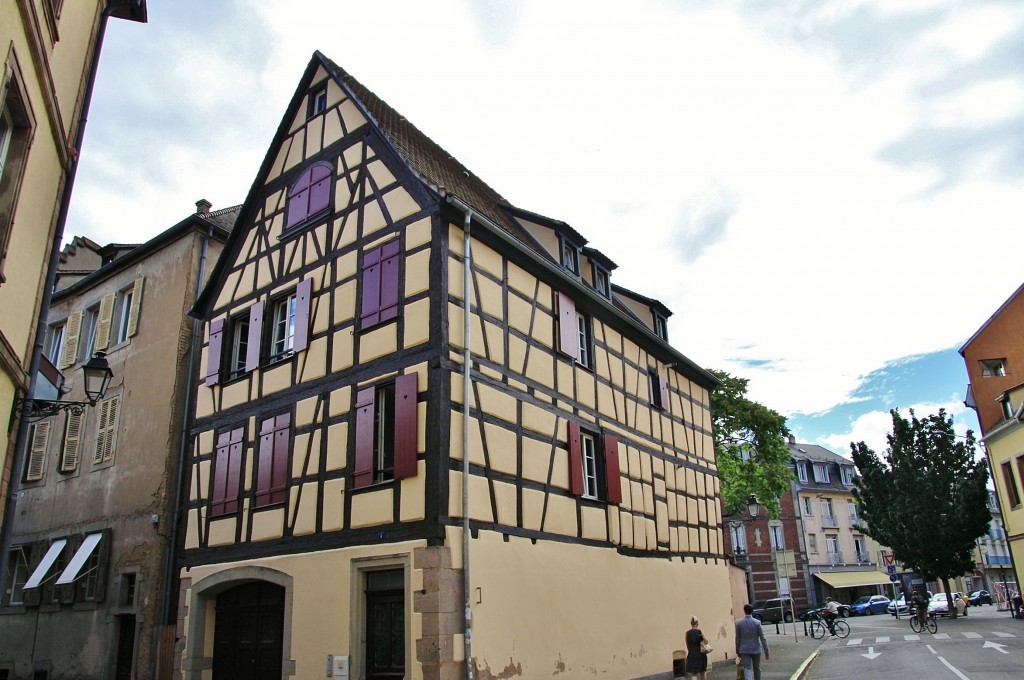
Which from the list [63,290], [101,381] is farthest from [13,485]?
[63,290]

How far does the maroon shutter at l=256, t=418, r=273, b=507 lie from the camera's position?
43.6ft

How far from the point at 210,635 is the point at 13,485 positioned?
756cm

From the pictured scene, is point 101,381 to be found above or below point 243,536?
above

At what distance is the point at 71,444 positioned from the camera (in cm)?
1898

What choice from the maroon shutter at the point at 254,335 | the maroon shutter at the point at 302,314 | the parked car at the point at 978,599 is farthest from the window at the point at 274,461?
the parked car at the point at 978,599

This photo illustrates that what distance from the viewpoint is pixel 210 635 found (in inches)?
545

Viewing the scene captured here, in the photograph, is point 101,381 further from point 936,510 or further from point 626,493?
point 936,510

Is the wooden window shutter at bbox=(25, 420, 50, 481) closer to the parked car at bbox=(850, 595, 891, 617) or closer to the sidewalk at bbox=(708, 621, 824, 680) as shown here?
the sidewalk at bbox=(708, 621, 824, 680)

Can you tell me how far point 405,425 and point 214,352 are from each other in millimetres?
6484

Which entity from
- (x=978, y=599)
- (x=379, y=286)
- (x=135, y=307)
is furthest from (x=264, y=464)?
(x=978, y=599)

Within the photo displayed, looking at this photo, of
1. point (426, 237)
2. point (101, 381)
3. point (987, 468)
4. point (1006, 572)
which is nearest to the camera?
point (101, 381)

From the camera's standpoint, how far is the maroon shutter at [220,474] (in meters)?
14.2

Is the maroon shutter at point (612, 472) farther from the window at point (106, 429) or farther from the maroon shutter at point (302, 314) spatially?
the window at point (106, 429)

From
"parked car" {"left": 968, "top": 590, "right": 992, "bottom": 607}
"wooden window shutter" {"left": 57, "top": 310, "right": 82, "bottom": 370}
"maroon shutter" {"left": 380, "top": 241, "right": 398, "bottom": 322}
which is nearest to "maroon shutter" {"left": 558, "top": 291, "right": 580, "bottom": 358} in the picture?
"maroon shutter" {"left": 380, "top": 241, "right": 398, "bottom": 322}
